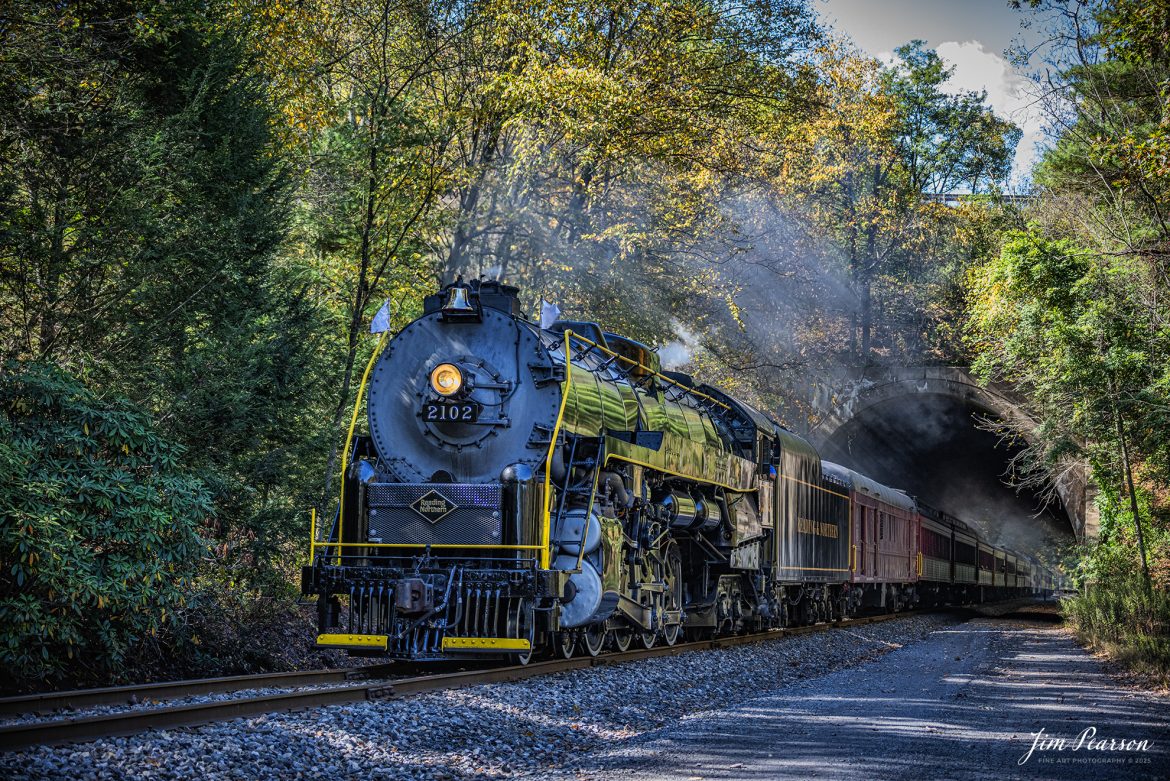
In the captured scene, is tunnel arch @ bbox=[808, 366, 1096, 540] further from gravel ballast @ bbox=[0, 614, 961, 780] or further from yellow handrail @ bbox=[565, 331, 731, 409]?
gravel ballast @ bbox=[0, 614, 961, 780]

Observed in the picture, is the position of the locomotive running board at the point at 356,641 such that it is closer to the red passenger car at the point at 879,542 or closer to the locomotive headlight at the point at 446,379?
the locomotive headlight at the point at 446,379

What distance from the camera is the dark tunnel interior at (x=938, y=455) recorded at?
39.2 metres

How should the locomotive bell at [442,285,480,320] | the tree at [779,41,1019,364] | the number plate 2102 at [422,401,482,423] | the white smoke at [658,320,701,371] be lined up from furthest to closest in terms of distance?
the tree at [779,41,1019,364] → the white smoke at [658,320,701,371] → the locomotive bell at [442,285,480,320] → the number plate 2102 at [422,401,482,423]

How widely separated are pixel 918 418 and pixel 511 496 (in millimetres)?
33401

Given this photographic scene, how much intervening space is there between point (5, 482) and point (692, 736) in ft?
18.5

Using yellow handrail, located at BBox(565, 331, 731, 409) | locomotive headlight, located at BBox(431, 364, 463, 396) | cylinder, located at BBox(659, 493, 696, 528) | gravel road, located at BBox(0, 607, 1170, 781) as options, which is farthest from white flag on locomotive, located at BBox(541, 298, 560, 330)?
gravel road, located at BBox(0, 607, 1170, 781)

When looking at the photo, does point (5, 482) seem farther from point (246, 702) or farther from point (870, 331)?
point (870, 331)

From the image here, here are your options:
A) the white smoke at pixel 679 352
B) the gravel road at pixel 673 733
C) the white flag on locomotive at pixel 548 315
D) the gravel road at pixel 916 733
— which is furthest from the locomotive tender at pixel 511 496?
the white smoke at pixel 679 352

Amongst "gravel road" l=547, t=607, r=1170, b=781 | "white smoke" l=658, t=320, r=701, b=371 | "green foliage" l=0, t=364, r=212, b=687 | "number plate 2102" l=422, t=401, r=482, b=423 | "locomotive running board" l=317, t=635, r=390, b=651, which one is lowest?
"gravel road" l=547, t=607, r=1170, b=781

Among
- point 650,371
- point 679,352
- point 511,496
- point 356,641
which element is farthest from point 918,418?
point 356,641

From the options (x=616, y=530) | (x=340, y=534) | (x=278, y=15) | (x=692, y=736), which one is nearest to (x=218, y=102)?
(x=278, y=15)

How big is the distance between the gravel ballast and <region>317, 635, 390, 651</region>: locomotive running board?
54.2 inches
